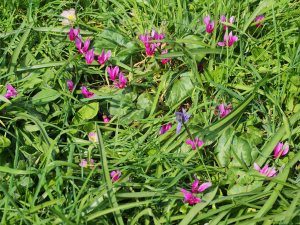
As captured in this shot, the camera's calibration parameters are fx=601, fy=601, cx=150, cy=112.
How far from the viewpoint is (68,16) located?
2.96 m

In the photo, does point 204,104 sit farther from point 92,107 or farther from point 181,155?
point 92,107

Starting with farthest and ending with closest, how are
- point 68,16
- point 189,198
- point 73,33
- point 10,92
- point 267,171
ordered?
point 68,16 → point 73,33 → point 10,92 → point 267,171 → point 189,198

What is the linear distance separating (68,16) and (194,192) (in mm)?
1187

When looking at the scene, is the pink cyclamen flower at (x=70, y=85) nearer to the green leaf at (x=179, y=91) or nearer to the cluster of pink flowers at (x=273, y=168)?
the green leaf at (x=179, y=91)

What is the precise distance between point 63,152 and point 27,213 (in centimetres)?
39

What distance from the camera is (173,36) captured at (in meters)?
2.83

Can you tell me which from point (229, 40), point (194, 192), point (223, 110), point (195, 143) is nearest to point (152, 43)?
point (229, 40)

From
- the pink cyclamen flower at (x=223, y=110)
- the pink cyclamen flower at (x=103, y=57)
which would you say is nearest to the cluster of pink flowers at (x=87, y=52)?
the pink cyclamen flower at (x=103, y=57)

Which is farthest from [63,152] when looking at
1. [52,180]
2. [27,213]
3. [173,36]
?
[173,36]

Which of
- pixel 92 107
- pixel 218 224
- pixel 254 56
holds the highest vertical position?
pixel 254 56

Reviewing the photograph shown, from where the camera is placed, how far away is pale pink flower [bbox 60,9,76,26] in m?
2.93

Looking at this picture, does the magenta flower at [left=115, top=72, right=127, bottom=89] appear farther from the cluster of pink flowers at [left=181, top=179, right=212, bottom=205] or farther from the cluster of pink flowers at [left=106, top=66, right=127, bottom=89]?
the cluster of pink flowers at [left=181, top=179, right=212, bottom=205]

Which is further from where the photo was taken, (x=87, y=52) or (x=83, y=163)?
(x=87, y=52)

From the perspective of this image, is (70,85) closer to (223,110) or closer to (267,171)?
(223,110)
